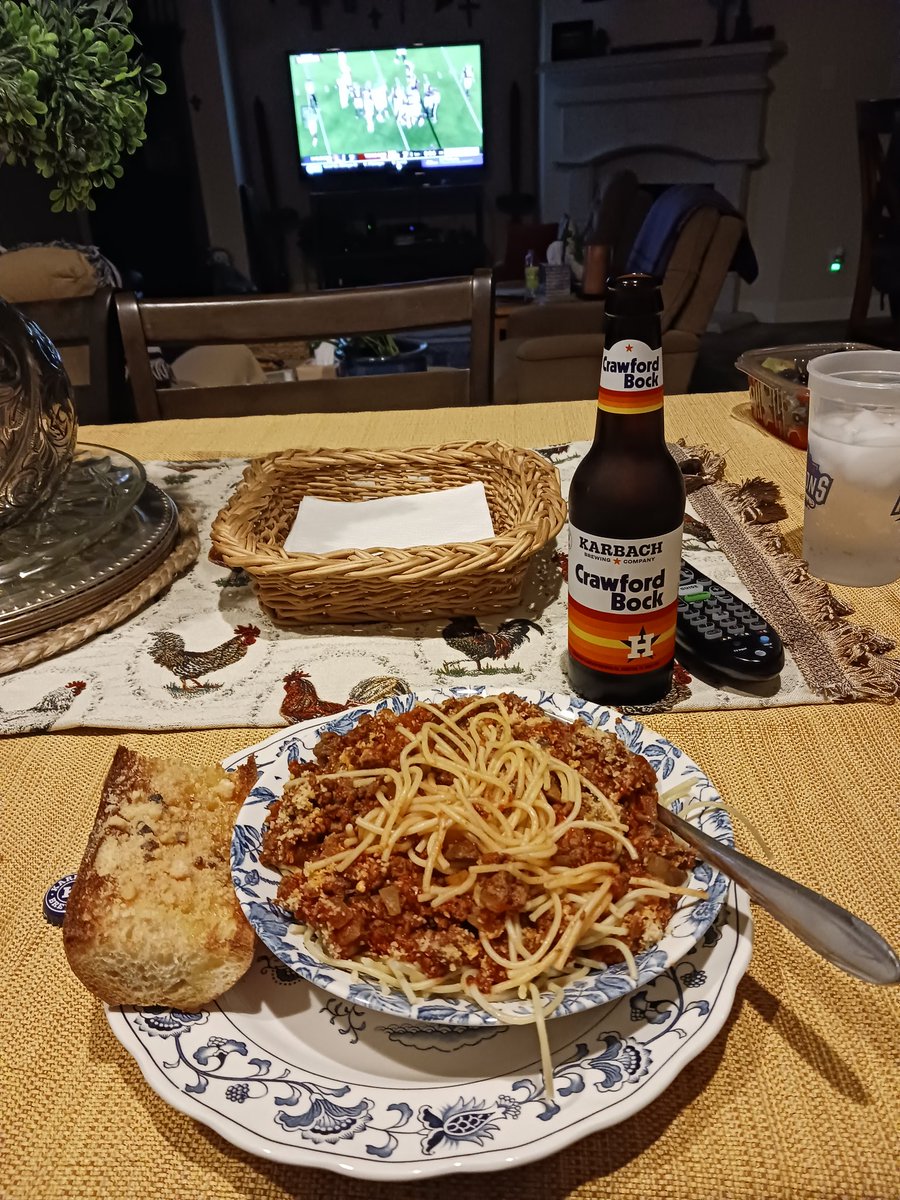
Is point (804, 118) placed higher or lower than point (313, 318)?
higher

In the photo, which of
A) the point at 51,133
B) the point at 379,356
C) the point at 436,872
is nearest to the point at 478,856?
the point at 436,872

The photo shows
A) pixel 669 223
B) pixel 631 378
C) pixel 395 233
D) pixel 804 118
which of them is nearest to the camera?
pixel 631 378

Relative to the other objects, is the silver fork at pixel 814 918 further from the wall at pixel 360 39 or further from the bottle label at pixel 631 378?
the wall at pixel 360 39

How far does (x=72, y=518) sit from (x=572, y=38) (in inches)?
235

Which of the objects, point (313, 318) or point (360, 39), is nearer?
point (313, 318)

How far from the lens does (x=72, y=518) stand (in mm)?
1142

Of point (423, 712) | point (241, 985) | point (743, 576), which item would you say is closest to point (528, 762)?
point (423, 712)

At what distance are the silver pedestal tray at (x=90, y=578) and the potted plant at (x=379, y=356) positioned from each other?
263 cm

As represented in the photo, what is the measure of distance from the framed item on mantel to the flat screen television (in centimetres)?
54

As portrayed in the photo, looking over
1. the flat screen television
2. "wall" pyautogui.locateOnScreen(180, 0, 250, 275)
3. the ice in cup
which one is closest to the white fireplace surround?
the flat screen television

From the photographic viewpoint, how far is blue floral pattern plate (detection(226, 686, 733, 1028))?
47 cm

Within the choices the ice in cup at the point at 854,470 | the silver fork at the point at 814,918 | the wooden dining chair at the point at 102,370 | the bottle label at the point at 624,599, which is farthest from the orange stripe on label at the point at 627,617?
the wooden dining chair at the point at 102,370

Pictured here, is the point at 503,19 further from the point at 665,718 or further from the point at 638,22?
the point at 665,718

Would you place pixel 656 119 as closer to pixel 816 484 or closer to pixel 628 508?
pixel 816 484
